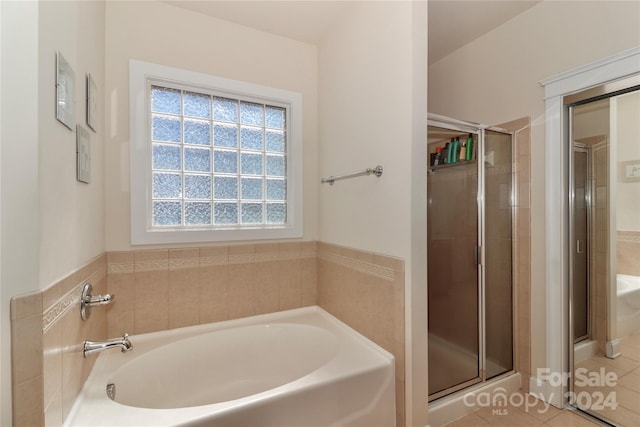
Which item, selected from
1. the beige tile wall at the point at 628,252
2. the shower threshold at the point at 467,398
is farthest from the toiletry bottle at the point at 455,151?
the shower threshold at the point at 467,398

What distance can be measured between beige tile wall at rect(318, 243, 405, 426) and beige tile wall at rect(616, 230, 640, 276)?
4.44ft

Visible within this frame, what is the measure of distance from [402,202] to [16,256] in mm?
1469

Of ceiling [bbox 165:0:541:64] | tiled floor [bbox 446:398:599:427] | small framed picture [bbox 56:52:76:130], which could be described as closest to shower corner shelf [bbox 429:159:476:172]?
ceiling [bbox 165:0:541:64]

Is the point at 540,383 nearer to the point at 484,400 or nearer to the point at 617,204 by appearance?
the point at 484,400

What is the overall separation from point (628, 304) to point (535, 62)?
1607 mm

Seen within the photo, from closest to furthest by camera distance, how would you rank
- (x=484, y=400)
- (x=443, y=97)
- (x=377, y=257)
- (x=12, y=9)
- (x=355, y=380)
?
(x=12, y=9)
(x=355, y=380)
(x=377, y=257)
(x=484, y=400)
(x=443, y=97)

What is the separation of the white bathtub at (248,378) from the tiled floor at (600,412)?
0.73 m

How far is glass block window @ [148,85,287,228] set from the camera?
1949 mm

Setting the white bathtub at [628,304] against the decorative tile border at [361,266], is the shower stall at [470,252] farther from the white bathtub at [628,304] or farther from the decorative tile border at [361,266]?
the white bathtub at [628,304]

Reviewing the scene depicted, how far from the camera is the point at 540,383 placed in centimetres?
194

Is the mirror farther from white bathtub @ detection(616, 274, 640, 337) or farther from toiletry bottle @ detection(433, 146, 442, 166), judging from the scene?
toiletry bottle @ detection(433, 146, 442, 166)

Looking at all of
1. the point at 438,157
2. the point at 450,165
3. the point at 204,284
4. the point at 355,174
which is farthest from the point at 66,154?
the point at 450,165

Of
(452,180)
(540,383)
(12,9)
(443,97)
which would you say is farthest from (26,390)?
(443,97)

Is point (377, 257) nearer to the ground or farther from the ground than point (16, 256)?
nearer to the ground
